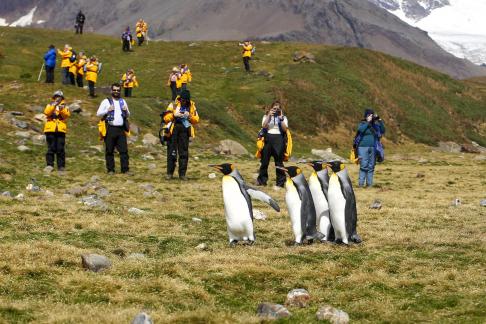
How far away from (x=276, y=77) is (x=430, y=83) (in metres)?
19.5

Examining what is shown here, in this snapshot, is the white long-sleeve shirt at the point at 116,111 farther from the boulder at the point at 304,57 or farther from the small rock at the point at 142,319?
the boulder at the point at 304,57

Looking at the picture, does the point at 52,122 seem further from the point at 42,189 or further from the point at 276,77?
the point at 276,77

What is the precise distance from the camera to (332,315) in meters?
7.10

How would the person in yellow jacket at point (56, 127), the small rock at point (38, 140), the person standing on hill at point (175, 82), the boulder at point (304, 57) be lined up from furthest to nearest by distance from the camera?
the boulder at point (304, 57) → the person standing on hill at point (175, 82) → the small rock at point (38, 140) → the person in yellow jacket at point (56, 127)

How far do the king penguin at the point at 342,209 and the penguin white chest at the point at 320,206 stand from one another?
0.32 metres

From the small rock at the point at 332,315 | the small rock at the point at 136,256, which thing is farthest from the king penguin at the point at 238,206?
the small rock at the point at 332,315

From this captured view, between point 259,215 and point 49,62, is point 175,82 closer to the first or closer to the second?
point 49,62

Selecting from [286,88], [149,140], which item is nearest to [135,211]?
[149,140]

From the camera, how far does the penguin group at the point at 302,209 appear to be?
37.0 feet

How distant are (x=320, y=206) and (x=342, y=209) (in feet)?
2.63

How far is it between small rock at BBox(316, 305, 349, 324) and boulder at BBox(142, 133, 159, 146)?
72.2 feet

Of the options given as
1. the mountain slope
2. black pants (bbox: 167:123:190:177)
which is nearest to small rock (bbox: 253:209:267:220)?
black pants (bbox: 167:123:190:177)

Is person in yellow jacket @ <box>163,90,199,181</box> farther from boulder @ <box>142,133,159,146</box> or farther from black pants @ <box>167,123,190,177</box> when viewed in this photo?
boulder @ <box>142,133,159,146</box>

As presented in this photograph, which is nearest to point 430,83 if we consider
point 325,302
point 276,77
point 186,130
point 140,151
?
point 276,77
